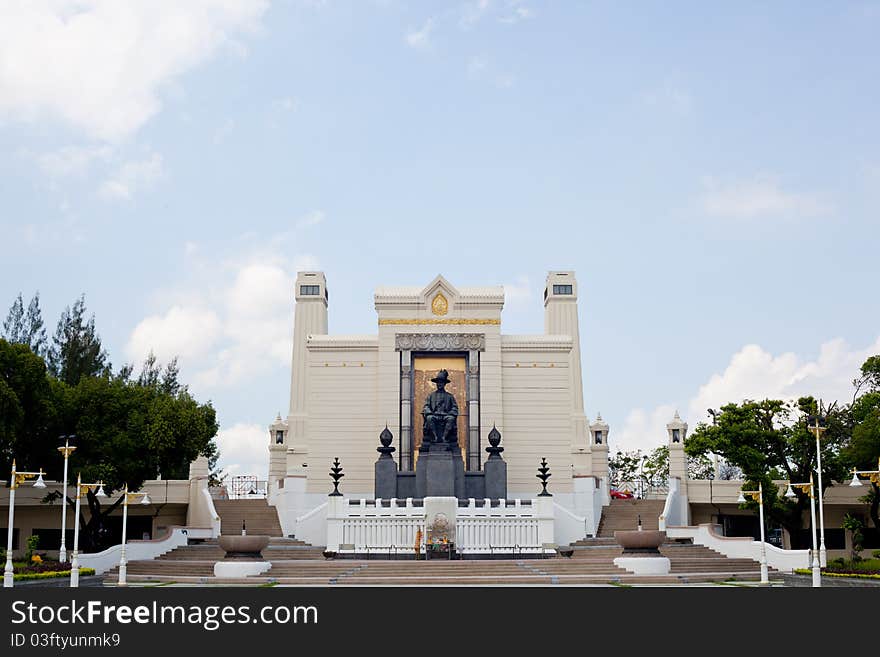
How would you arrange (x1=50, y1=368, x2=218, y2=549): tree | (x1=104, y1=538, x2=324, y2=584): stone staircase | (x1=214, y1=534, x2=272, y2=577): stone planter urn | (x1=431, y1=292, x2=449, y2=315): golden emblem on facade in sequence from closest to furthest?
(x1=214, y1=534, x2=272, y2=577): stone planter urn → (x1=104, y1=538, x2=324, y2=584): stone staircase → (x1=50, y1=368, x2=218, y2=549): tree → (x1=431, y1=292, x2=449, y2=315): golden emblem on facade

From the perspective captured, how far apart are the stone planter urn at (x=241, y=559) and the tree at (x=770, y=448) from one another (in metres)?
19.9

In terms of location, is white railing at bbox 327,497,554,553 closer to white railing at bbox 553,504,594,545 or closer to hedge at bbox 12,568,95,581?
white railing at bbox 553,504,594,545

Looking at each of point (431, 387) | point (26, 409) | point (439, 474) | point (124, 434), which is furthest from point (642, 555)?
point (26, 409)

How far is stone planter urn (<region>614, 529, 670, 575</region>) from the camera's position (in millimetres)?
27516

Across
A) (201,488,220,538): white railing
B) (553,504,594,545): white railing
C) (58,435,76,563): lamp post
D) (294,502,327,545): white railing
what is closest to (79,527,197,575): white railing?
(58,435,76,563): lamp post

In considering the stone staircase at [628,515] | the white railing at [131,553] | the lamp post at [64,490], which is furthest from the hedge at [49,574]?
the stone staircase at [628,515]

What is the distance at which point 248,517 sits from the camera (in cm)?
4006

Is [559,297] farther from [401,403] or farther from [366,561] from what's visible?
[366,561]

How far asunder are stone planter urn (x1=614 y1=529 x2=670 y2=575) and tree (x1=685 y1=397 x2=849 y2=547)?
12.3m

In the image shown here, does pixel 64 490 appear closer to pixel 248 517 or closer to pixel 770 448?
pixel 248 517

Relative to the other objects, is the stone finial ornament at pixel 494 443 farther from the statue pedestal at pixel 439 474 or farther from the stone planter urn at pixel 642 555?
the stone planter urn at pixel 642 555
